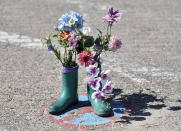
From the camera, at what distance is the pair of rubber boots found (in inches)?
172

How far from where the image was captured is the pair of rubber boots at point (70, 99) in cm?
436

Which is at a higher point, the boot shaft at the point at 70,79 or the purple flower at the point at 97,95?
the boot shaft at the point at 70,79

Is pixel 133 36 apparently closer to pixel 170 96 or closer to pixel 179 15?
pixel 179 15

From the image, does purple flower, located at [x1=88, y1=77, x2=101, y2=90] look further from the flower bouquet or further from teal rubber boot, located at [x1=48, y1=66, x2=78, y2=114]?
teal rubber boot, located at [x1=48, y1=66, x2=78, y2=114]

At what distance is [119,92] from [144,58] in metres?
1.45

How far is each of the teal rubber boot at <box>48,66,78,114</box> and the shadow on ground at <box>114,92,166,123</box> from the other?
2.20 ft

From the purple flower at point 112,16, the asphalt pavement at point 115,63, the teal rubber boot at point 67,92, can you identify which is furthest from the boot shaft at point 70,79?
the purple flower at point 112,16

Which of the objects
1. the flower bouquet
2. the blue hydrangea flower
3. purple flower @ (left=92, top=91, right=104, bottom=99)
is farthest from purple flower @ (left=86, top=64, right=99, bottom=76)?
the blue hydrangea flower

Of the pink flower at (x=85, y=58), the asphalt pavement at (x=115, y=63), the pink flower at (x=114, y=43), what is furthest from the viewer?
the asphalt pavement at (x=115, y=63)

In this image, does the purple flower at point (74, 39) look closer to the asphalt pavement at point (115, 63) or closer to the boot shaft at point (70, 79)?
the boot shaft at point (70, 79)

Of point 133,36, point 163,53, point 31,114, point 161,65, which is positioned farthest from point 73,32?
point 133,36

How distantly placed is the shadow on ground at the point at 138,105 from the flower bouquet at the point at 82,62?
0.32m

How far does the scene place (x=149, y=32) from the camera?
25.2 ft

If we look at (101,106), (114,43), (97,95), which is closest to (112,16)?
(114,43)
